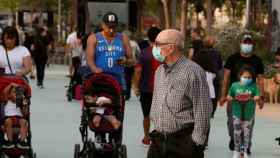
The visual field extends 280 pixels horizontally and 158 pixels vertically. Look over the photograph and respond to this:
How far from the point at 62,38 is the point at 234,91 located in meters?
44.9

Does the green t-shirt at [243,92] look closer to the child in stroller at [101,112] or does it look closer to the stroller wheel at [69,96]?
the child in stroller at [101,112]

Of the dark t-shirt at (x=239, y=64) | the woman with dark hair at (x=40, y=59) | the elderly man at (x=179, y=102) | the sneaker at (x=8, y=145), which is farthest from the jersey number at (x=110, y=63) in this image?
the woman with dark hair at (x=40, y=59)

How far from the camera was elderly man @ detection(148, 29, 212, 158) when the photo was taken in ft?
26.0

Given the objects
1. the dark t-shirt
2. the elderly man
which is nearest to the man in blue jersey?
the dark t-shirt

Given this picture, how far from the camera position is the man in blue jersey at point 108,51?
12242 millimetres

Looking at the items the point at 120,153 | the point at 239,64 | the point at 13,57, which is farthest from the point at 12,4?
the point at 120,153

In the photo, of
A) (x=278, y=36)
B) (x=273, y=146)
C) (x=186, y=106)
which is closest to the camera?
(x=186, y=106)

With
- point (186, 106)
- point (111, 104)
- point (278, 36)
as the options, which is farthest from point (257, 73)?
point (278, 36)

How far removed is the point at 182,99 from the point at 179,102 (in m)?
0.03

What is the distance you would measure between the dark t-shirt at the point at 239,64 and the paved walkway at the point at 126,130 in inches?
45.1

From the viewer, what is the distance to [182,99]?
8.00 m

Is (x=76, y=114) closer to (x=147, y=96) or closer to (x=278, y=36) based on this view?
(x=147, y=96)

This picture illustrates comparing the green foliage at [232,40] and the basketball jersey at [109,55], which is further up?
the basketball jersey at [109,55]

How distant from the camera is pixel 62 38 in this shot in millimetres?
57844
